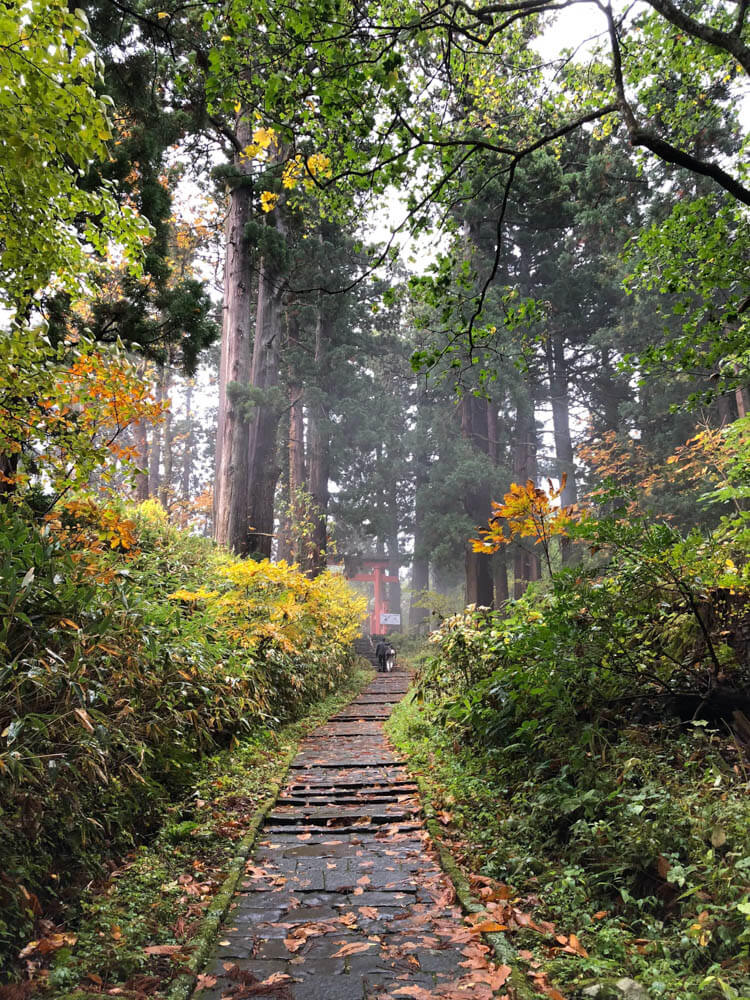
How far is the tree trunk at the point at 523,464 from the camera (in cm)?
2041

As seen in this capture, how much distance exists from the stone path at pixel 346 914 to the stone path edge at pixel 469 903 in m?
0.06

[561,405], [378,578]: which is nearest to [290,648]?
[561,405]

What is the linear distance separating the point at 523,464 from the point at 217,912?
2179 centimetres

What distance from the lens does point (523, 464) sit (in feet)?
77.0

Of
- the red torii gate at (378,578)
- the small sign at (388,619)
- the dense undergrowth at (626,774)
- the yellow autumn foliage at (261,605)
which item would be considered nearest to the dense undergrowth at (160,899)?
the dense undergrowth at (626,774)

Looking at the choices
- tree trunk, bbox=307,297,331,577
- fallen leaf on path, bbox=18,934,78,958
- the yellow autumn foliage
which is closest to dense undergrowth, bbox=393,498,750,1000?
fallen leaf on path, bbox=18,934,78,958

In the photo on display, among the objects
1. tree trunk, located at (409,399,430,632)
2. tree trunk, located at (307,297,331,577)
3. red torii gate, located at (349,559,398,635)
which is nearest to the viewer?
tree trunk, located at (307,297,331,577)

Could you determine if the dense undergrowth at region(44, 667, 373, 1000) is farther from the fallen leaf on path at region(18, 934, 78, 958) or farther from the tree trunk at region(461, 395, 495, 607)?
the tree trunk at region(461, 395, 495, 607)

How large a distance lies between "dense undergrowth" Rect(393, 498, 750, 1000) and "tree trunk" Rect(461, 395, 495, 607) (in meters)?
12.1

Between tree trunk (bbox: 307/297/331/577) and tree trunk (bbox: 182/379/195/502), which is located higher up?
tree trunk (bbox: 182/379/195/502)

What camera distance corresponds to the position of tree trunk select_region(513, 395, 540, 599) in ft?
66.9

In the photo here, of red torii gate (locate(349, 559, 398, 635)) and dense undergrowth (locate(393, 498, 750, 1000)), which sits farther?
red torii gate (locate(349, 559, 398, 635))

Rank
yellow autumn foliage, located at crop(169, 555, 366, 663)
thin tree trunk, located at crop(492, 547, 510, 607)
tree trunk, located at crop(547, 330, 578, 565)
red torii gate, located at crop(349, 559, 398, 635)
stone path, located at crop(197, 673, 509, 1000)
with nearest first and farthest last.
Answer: stone path, located at crop(197, 673, 509, 1000) → yellow autumn foliage, located at crop(169, 555, 366, 663) → thin tree trunk, located at crop(492, 547, 510, 607) → tree trunk, located at crop(547, 330, 578, 565) → red torii gate, located at crop(349, 559, 398, 635)

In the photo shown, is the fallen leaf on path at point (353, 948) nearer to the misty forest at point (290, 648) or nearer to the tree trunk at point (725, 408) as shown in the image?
the misty forest at point (290, 648)
